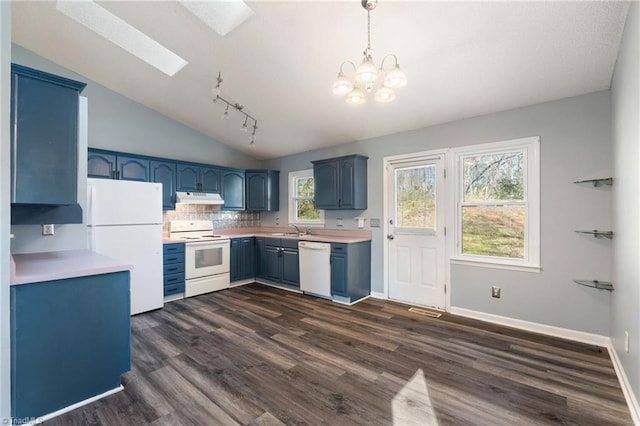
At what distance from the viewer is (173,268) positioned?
4164mm

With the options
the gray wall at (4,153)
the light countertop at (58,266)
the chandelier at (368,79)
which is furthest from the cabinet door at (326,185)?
the gray wall at (4,153)

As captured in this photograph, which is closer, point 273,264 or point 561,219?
point 561,219

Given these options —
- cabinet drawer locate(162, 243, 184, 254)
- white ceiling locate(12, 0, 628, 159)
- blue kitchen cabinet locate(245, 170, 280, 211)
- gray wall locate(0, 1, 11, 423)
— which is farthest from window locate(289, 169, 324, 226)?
gray wall locate(0, 1, 11, 423)

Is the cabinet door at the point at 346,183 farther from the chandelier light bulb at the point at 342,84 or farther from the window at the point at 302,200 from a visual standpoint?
the chandelier light bulb at the point at 342,84

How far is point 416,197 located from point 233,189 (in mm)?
3221

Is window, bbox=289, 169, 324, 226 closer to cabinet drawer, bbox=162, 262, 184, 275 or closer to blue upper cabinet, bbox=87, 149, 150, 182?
cabinet drawer, bbox=162, 262, 184, 275

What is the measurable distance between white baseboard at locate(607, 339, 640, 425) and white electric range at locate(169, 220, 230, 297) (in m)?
4.58

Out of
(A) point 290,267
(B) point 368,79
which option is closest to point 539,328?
(B) point 368,79

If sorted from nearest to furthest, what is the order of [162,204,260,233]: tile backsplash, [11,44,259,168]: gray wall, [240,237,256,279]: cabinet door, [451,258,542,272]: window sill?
[451,258,542,272]: window sill → [11,44,259,168]: gray wall → [162,204,260,233]: tile backsplash → [240,237,256,279]: cabinet door

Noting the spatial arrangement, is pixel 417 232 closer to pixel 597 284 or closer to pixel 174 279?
pixel 597 284

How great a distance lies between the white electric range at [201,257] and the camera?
4340mm

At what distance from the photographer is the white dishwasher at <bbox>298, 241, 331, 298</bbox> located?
4.21m

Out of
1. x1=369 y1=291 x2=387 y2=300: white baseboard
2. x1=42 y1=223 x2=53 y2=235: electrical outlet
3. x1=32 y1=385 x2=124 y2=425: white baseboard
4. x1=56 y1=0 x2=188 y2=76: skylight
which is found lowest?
Answer: x1=32 y1=385 x2=124 y2=425: white baseboard

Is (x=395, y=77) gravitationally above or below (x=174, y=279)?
above
